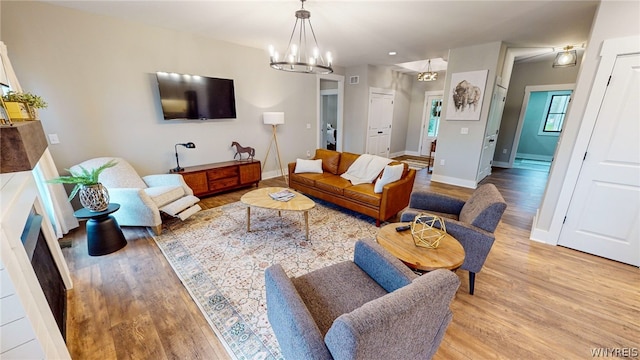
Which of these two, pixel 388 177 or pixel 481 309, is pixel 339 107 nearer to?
pixel 388 177

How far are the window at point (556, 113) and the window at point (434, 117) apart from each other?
319cm

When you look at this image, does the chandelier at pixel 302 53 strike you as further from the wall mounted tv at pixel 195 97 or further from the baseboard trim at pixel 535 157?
the baseboard trim at pixel 535 157

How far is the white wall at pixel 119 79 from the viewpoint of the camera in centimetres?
267

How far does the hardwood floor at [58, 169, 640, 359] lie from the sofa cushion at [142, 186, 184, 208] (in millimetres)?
539

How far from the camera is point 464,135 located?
458cm

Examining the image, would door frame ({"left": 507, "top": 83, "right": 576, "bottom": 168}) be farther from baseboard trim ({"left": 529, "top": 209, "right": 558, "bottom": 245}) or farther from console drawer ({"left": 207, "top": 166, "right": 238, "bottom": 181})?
console drawer ({"left": 207, "top": 166, "right": 238, "bottom": 181})

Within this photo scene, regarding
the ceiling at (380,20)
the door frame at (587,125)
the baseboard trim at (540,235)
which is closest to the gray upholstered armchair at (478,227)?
the door frame at (587,125)

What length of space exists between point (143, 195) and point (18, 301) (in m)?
1.85

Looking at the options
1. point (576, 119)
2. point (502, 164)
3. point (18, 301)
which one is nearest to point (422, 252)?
point (18, 301)

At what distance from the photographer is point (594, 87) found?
7.66ft

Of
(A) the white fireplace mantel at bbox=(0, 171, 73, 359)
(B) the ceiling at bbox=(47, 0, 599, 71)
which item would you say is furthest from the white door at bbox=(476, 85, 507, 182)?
(A) the white fireplace mantel at bbox=(0, 171, 73, 359)

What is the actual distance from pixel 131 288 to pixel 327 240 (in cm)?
186

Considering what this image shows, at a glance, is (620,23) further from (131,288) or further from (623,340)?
(131,288)

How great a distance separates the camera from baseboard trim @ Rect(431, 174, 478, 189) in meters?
4.69
